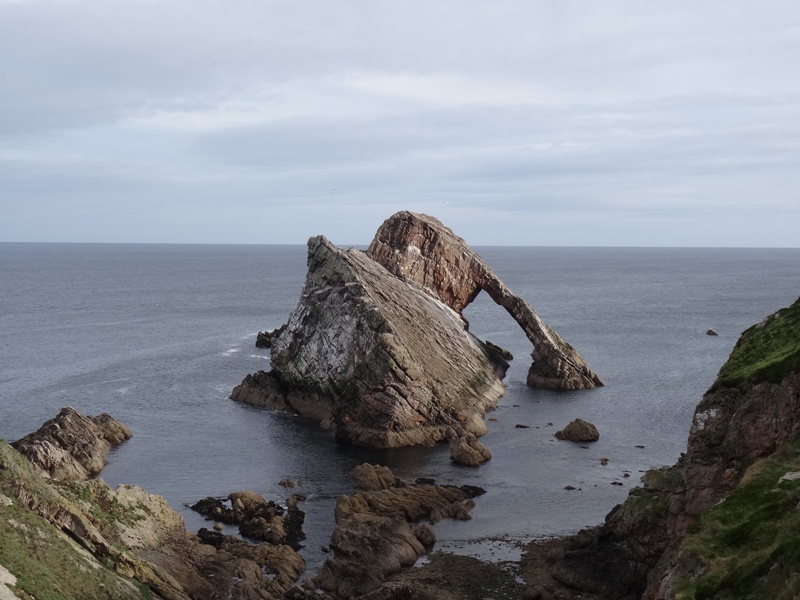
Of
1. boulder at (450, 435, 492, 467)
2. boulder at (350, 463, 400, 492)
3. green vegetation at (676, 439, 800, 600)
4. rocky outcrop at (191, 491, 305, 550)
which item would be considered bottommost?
rocky outcrop at (191, 491, 305, 550)

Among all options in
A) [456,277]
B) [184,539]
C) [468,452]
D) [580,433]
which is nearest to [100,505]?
[184,539]

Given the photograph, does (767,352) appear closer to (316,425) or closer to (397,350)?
(397,350)

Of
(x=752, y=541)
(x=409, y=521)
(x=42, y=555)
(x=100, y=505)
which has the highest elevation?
(x=752, y=541)

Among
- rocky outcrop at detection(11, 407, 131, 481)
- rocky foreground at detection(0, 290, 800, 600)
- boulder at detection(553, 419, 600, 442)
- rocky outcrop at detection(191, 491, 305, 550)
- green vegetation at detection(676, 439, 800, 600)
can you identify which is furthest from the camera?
boulder at detection(553, 419, 600, 442)

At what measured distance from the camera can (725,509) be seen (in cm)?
3369

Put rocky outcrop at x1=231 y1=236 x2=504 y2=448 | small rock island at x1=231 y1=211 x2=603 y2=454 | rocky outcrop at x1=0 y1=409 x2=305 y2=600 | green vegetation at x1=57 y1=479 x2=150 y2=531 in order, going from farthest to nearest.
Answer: small rock island at x1=231 y1=211 x2=603 y2=454 → rocky outcrop at x1=231 y1=236 x2=504 y2=448 → green vegetation at x1=57 y1=479 x2=150 y2=531 → rocky outcrop at x1=0 y1=409 x2=305 y2=600

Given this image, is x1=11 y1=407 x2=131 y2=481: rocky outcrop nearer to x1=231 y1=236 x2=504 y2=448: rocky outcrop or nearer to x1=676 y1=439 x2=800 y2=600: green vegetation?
x1=231 y1=236 x2=504 y2=448: rocky outcrop

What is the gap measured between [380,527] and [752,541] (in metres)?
24.9

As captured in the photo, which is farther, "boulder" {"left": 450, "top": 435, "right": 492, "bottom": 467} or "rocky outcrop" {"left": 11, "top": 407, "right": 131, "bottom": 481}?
"boulder" {"left": 450, "top": 435, "right": 492, "bottom": 467}

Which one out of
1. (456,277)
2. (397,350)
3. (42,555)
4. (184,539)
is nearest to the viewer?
(42,555)

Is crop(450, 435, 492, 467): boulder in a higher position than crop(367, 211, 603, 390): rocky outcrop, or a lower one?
lower

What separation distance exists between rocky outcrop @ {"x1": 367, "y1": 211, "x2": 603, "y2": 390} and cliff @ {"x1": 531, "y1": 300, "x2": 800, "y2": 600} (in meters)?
48.8

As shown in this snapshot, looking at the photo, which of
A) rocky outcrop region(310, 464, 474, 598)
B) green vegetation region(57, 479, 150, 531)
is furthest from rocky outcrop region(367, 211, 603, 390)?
green vegetation region(57, 479, 150, 531)

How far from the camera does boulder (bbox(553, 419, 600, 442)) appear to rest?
76.2 m
